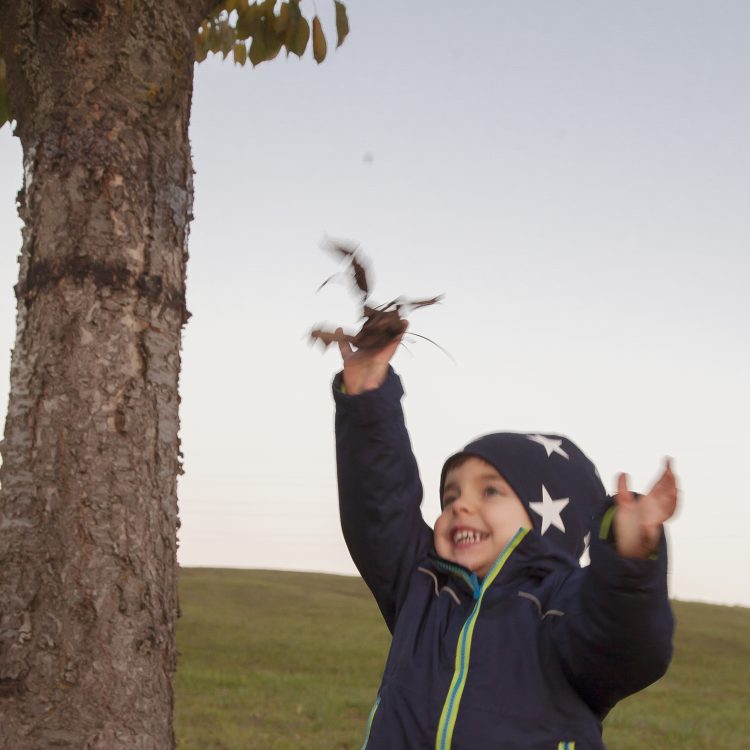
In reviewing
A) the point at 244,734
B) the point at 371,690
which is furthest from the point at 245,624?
the point at 244,734

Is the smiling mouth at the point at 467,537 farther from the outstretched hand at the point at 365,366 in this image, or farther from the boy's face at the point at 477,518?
the outstretched hand at the point at 365,366

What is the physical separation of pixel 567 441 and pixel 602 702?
0.97 meters

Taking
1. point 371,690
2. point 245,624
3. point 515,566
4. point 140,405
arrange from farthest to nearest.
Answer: point 245,624 → point 371,690 → point 140,405 → point 515,566

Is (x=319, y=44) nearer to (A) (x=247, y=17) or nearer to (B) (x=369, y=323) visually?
(A) (x=247, y=17)

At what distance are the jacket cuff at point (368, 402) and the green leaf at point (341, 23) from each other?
273 centimetres

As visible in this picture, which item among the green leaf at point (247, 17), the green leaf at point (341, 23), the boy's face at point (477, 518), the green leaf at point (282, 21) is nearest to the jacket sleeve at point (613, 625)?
the boy's face at point (477, 518)

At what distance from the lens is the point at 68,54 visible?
3.75 meters

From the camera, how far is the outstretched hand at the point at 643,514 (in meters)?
2.21

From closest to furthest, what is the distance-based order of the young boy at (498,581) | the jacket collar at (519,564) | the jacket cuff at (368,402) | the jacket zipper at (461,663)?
the young boy at (498,581), the jacket zipper at (461,663), the jacket collar at (519,564), the jacket cuff at (368,402)

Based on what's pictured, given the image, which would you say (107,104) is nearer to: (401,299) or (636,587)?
(401,299)

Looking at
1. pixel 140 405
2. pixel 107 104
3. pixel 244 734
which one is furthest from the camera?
pixel 244 734

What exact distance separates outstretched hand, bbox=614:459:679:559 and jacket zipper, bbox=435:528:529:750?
55 centimetres

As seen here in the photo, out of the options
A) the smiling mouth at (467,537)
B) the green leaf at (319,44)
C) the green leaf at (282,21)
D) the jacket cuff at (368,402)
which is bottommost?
the smiling mouth at (467,537)

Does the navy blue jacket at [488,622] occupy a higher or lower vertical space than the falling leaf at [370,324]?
lower
